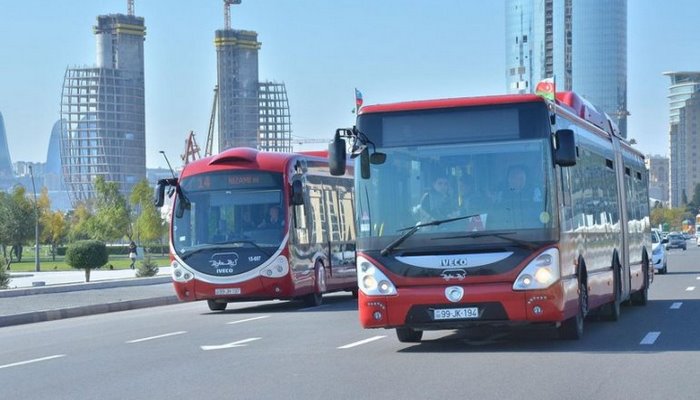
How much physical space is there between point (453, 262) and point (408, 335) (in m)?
1.88

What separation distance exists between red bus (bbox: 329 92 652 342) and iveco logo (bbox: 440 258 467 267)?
0.01 meters

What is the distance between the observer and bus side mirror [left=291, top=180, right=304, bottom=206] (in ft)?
85.9

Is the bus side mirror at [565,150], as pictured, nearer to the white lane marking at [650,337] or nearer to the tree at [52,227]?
the white lane marking at [650,337]

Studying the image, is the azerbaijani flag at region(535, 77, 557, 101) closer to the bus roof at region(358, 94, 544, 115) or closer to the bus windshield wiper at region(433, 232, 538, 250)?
the bus roof at region(358, 94, 544, 115)

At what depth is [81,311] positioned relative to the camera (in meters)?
28.5

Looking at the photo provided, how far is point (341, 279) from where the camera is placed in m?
29.8

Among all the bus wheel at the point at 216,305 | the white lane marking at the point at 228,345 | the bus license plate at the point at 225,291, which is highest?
the bus license plate at the point at 225,291

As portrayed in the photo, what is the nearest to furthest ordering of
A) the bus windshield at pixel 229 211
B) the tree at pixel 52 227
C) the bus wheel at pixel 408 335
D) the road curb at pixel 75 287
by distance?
the bus wheel at pixel 408 335 < the bus windshield at pixel 229 211 < the road curb at pixel 75 287 < the tree at pixel 52 227

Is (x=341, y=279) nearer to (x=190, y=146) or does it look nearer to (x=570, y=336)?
(x=570, y=336)

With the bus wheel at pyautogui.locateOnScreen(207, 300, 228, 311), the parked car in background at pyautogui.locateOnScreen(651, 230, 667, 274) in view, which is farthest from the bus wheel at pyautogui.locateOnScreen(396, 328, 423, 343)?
the parked car in background at pyautogui.locateOnScreen(651, 230, 667, 274)

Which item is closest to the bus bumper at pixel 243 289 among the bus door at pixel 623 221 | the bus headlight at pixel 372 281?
the bus door at pixel 623 221

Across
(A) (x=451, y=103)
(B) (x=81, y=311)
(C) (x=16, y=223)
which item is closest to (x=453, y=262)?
(A) (x=451, y=103)

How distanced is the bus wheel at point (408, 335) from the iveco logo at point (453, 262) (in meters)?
1.64

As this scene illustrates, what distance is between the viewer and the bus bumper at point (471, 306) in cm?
1423
